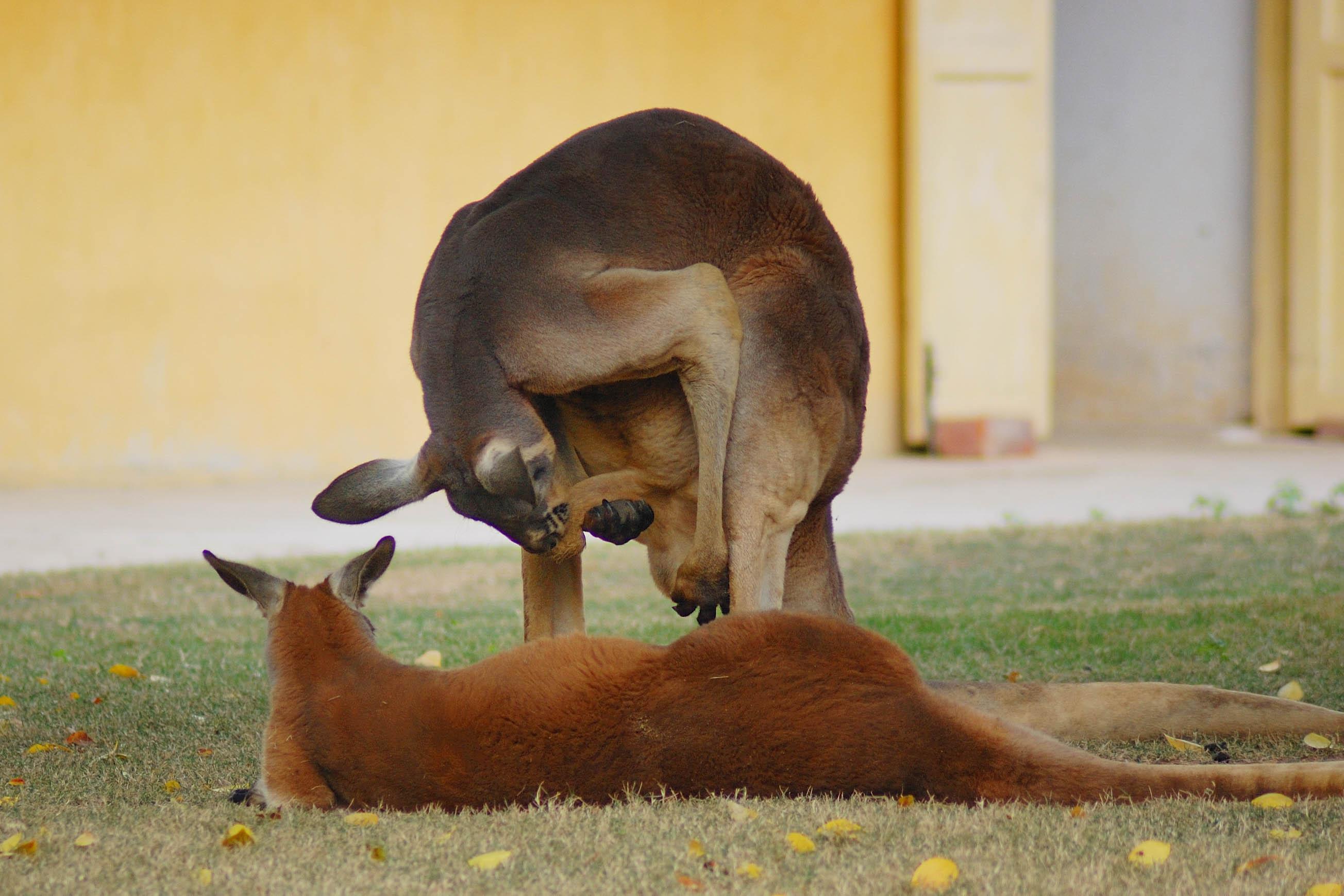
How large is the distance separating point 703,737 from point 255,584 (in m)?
1.13

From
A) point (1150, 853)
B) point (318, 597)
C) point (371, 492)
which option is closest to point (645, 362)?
point (371, 492)

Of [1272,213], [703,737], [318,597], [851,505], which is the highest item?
[1272,213]

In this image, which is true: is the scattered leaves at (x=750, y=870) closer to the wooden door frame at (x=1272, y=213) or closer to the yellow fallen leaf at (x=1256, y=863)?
the yellow fallen leaf at (x=1256, y=863)

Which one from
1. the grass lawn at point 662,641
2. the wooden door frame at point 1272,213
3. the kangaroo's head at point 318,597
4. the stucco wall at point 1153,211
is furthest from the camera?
the stucco wall at point 1153,211

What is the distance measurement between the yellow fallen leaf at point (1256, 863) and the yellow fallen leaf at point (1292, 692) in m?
1.73

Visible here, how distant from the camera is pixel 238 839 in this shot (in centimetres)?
277

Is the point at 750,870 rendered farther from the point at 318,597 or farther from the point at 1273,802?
the point at 318,597

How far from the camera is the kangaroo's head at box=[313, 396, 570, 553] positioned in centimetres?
337

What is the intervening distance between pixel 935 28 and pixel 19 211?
271 inches

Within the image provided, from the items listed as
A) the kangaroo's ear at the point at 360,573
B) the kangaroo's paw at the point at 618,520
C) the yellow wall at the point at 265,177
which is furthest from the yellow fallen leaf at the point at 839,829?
the yellow wall at the point at 265,177

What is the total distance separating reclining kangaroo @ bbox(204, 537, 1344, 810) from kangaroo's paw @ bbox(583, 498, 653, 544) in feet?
1.97

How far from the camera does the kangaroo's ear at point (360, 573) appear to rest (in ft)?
10.9

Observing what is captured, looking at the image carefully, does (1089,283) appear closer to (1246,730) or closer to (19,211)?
(19,211)

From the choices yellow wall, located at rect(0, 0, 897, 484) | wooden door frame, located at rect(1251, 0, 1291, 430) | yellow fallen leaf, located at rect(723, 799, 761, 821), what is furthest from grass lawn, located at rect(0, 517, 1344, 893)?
wooden door frame, located at rect(1251, 0, 1291, 430)
